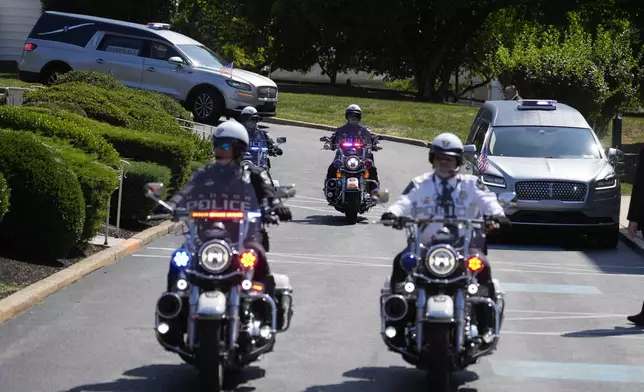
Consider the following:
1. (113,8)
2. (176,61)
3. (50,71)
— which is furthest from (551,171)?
(113,8)

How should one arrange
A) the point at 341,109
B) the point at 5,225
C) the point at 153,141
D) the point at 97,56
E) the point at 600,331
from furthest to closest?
the point at 341,109, the point at 97,56, the point at 153,141, the point at 5,225, the point at 600,331

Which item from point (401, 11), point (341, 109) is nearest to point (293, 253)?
point (341, 109)

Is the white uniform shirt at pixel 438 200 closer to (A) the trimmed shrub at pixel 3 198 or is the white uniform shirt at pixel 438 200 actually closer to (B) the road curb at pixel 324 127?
(A) the trimmed shrub at pixel 3 198

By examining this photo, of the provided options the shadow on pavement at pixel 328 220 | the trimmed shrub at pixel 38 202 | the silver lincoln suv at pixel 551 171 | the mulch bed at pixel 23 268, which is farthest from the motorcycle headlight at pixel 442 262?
the shadow on pavement at pixel 328 220

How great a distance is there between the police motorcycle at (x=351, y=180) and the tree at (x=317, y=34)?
1065 inches

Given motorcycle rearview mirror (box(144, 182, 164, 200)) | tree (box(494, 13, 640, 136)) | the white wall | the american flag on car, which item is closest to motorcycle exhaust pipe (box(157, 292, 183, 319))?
motorcycle rearview mirror (box(144, 182, 164, 200))

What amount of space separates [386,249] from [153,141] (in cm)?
391

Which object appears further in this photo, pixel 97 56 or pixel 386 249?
pixel 97 56

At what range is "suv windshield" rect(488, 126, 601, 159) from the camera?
19.4 m

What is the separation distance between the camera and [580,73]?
3203cm

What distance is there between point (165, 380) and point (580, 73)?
80.0ft

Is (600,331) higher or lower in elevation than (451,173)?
lower

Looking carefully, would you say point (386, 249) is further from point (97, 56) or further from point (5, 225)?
point (97, 56)

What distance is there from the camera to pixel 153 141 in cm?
1892
